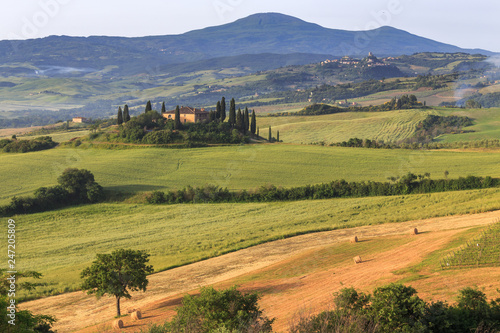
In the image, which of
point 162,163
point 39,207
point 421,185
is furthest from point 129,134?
point 421,185

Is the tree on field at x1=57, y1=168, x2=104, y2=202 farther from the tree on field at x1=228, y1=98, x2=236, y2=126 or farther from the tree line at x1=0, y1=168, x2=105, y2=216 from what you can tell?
the tree on field at x1=228, y1=98, x2=236, y2=126

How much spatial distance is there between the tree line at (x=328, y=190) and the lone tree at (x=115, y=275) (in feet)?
105

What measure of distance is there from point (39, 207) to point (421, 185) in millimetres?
45378

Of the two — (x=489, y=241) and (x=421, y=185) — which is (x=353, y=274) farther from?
(x=421, y=185)

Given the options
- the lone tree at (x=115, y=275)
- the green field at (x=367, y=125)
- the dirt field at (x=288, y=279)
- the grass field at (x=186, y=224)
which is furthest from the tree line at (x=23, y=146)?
the lone tree at (x=115, y=275)

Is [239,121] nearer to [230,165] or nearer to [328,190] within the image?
[230,165]

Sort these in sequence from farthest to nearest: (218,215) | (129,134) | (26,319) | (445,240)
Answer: (129,134)
(218,215)
(445,240)
(26,319)

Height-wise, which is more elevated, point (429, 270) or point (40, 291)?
point (429, 270)

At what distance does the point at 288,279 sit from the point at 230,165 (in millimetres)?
46618

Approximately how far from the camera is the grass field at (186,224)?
43250 mm

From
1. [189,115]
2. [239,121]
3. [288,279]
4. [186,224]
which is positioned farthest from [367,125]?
[288,279]

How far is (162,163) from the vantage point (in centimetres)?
8075

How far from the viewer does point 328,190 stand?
6238 centimetres

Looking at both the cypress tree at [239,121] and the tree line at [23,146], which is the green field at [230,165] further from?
the cypress tree at [239,121]
